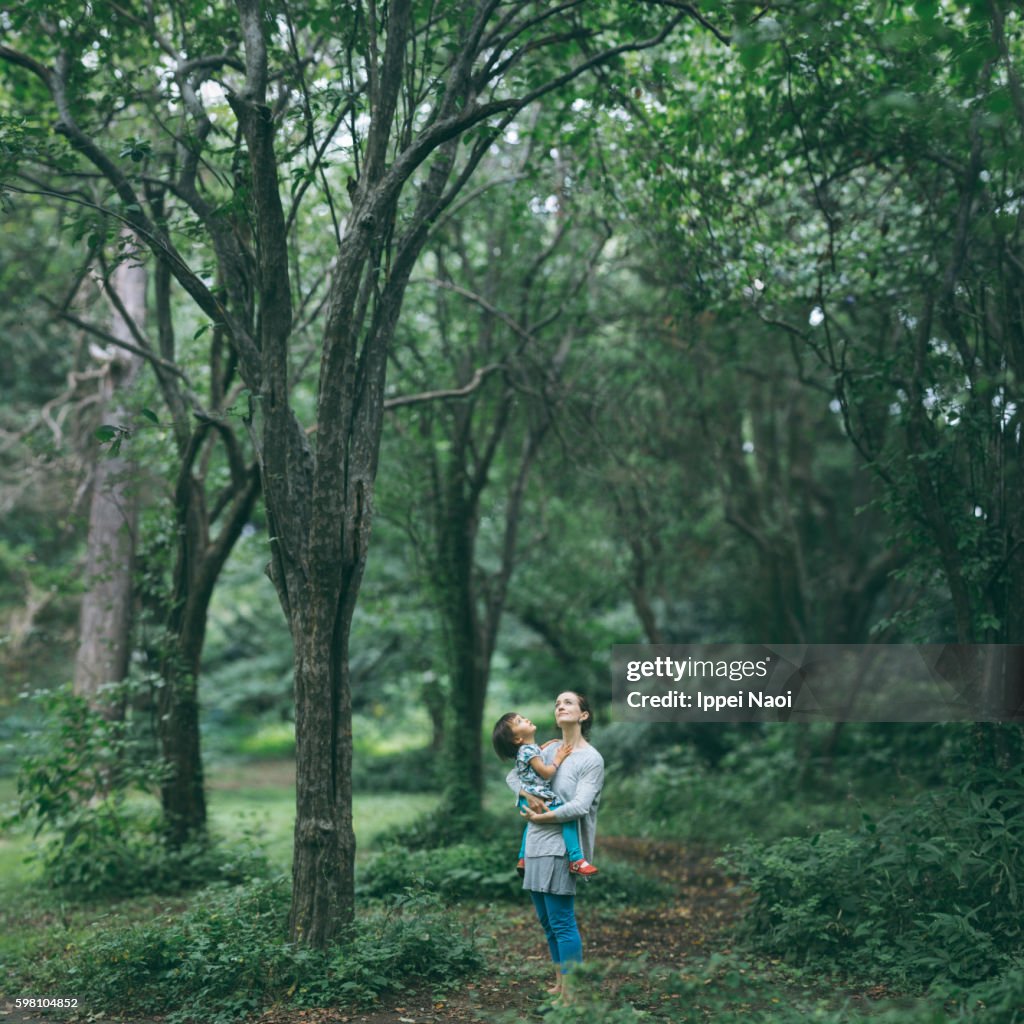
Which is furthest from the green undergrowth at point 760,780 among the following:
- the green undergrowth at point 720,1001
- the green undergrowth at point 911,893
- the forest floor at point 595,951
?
the green undergrowth at point 720,1001

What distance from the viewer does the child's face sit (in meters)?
6.25

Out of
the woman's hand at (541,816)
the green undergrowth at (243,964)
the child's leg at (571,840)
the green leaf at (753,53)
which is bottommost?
the green undergrowth at (243,964)

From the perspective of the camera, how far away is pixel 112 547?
12.1m

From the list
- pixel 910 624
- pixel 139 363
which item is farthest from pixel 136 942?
pixel 139 363

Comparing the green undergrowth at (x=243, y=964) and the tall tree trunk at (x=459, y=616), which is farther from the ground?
the tall tree trunk at (x=459, y=616)

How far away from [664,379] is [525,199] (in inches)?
155

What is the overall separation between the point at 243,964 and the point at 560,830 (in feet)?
6.86

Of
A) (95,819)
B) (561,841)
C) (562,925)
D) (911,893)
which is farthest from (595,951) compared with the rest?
(95,819)

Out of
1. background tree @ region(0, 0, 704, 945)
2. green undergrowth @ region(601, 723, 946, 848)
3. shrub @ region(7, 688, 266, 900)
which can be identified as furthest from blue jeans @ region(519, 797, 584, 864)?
green undergrowth @ region(601, 723, 946, 848)

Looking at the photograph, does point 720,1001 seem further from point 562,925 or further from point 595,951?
point 595,951

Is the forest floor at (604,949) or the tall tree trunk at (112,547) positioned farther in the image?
the tall tree trunk at (112,547)

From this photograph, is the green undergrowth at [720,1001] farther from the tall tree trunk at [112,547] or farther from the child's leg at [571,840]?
the tall tree trunk at [112,547]

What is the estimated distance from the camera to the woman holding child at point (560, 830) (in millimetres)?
5891

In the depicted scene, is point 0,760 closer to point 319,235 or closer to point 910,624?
point 319,235
